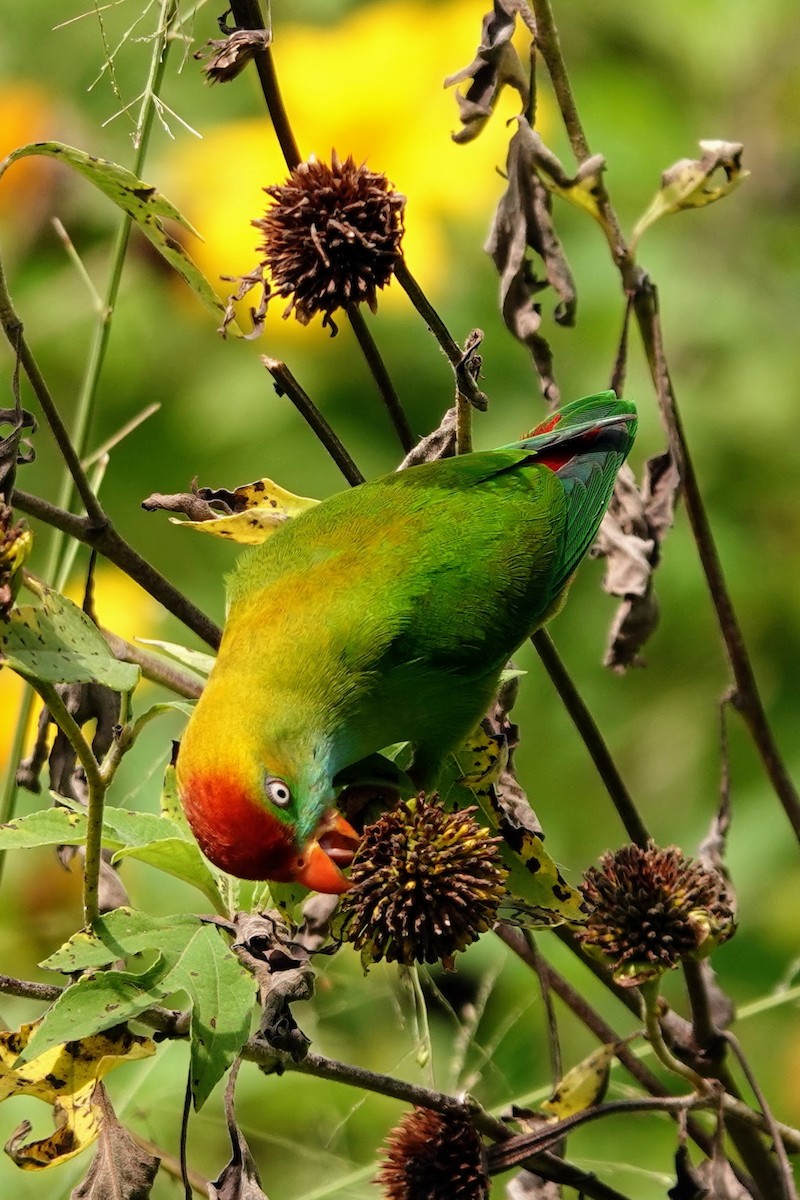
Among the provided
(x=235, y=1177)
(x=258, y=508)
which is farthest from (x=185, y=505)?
(x=235, y=1177)

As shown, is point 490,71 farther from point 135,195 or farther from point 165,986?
point 165,986

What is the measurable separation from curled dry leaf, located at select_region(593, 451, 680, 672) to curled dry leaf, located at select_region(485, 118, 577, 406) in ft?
0.58

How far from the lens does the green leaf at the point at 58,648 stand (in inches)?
44.1

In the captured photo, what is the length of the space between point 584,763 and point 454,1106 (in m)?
1.81

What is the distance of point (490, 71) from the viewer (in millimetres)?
1695

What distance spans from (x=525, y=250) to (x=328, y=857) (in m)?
0.81

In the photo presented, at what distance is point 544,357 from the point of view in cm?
180

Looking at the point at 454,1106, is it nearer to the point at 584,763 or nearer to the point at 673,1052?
the point at 673,1052

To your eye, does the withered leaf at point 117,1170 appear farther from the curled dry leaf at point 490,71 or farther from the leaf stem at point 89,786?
the curled dry leaf at point 490,71

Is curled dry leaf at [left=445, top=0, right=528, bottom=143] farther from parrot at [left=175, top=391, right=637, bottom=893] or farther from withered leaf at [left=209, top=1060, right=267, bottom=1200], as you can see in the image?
withered leaf at [left=209, top=1060, right=267, bottom=1200]

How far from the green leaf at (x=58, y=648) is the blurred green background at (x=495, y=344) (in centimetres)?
161

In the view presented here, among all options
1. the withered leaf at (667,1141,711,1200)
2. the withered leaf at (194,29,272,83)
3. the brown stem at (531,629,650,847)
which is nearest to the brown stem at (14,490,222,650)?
the brown stem at (531,629,650,847)

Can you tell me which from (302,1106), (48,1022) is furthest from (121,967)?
(302,1106)

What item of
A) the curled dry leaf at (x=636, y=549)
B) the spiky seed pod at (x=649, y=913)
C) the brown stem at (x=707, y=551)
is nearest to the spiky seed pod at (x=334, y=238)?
the brown stem at (x=707, y=551)
